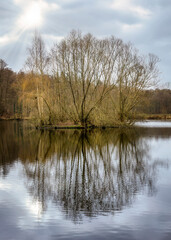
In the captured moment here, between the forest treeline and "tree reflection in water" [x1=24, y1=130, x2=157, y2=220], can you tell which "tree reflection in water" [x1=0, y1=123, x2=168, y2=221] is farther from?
the forest treeline

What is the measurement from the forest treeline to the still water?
19277 millimetres

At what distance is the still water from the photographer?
5.02 m

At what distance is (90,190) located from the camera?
741 centimetres

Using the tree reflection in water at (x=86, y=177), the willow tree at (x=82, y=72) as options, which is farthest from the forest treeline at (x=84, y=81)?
the tree reflection in water at (x=86, y=177)

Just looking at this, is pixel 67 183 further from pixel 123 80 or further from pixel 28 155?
pixel 123 80

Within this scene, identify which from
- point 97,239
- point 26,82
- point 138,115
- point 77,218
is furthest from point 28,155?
point 138,115

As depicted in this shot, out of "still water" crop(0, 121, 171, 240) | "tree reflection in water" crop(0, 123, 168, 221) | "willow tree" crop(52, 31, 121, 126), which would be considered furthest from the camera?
"willow tree" crop(52, 31, 121, 126)

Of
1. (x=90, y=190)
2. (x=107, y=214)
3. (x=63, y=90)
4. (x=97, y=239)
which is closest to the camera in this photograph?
(x=97, y=239)

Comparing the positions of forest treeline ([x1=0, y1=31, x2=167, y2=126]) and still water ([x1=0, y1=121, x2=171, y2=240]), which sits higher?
forest treeline ([x1=0, y1=31, x2=167, y2=126])

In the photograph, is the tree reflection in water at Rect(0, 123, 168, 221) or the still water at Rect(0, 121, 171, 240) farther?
the tree reflection in water at Rect(0, 123, 168, 221)

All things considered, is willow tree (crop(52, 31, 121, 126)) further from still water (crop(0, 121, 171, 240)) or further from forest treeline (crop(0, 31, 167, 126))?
still water (crop(0, 121, 171, 240))

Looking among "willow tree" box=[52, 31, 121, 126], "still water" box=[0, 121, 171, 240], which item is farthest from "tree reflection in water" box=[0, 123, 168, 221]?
"willow tree" box=[52, 31, 121, 126]

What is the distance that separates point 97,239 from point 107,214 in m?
1.01

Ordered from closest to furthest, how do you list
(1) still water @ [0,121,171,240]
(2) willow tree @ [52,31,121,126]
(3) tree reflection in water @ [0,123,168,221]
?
(1) still water @ [0,121,171,240], (3) tree reflection in water @ [0,123,168,221], (2) willow tree @ [52,31,121,126]
